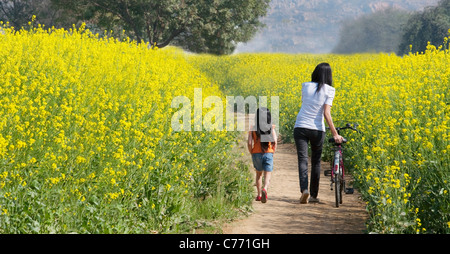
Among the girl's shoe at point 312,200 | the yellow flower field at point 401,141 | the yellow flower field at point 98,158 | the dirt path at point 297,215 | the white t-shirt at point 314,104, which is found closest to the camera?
the yellow flower field at point 98,158

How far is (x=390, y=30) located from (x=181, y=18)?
29.7 feet

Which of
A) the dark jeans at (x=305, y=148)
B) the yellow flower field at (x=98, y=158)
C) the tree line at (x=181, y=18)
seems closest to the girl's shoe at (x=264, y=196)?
the yellow flower field at (x=98, y=158)

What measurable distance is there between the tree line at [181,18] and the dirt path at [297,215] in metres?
19.3

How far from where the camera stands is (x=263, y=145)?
7.66m

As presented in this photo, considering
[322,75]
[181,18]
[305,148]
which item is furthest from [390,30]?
[305,148]

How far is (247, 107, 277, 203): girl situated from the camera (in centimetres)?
761

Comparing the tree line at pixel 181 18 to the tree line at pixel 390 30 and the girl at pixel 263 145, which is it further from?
the girl at pixel 263 145

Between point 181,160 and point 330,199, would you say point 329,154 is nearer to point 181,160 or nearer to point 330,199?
point 330,199

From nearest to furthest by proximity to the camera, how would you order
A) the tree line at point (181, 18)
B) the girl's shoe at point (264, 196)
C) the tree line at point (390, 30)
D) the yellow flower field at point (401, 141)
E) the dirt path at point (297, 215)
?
the yellow flower field at point (401, 141), the dirt path at point (297, 215), the girl's shoe at point (264, 196), the tree line at point (390, 30), the tree line at point (181, 18)

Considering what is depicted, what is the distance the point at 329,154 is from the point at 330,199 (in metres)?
3.02

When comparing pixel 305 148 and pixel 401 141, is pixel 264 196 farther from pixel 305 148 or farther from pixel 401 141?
pixel 401 141

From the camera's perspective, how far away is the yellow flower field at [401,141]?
17.7ft

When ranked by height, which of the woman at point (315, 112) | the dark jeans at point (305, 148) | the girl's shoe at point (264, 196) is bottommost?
the girl's shoe at point (264, 196)

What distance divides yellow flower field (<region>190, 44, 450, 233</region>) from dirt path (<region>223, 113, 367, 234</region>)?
29 centimetres
